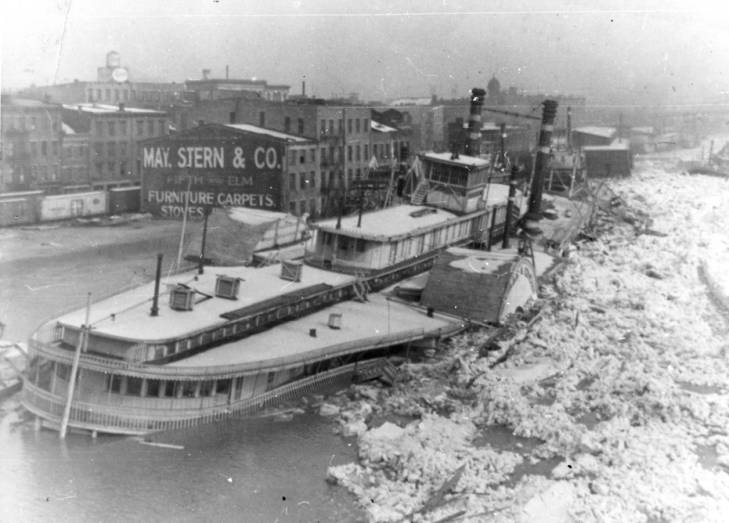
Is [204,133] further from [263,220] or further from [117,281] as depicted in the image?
[117,281]

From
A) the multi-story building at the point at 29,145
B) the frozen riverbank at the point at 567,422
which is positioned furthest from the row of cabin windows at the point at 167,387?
the multi-story building at the point at 29,145

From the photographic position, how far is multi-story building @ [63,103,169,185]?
51.6 metres

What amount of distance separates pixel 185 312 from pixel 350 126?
107 feet

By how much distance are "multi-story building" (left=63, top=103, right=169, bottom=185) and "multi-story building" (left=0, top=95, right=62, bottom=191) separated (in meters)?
2.49

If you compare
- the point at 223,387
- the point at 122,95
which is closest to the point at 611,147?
the point at 122,95

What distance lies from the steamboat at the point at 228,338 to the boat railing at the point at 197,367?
3 centimetres

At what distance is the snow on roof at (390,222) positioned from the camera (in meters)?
27.8

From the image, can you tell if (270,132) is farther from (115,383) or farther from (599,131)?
(599,131)

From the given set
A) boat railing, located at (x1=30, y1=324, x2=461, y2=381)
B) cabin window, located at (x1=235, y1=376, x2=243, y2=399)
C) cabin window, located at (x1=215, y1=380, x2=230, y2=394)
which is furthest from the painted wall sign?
A: cabin window, located at (x1=215, y1=380, x2=230, y2=394)

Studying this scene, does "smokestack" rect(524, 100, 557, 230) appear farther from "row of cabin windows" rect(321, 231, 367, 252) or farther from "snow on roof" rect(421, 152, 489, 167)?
"row of cabin windows" rect(321, 231, 367, 252)

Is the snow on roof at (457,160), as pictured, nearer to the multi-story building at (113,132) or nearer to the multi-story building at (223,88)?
the multi-story building at (113,132)

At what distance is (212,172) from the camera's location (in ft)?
146

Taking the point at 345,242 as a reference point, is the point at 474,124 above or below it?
above

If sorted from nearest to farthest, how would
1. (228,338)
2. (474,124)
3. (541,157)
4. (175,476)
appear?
(175,476), (228,338), (541,157), (474,124)
